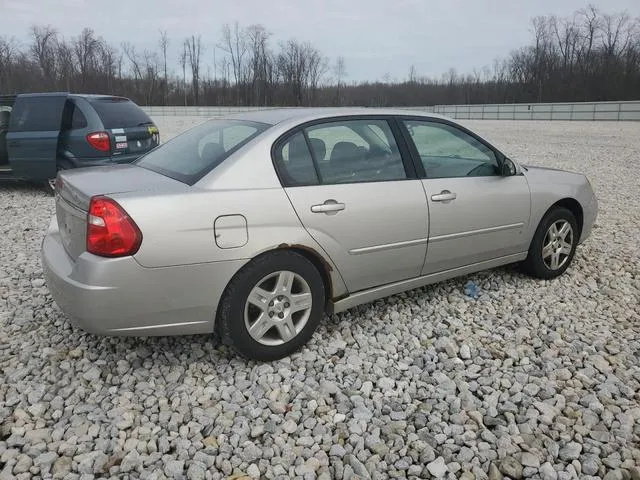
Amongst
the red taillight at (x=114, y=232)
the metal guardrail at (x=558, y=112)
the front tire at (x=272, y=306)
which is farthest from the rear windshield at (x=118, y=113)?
the metal guardrail at (x=558, y=112)

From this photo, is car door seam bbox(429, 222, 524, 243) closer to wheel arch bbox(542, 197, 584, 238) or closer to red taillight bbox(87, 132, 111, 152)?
wheel arch bbox(542, 197, 584, 238)

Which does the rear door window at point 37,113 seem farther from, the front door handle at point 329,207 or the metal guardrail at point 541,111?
the metal guardrail at point 541,111

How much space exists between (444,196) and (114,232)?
2197 millimetres

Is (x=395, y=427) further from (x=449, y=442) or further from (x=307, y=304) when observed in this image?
(x=307, y=304)

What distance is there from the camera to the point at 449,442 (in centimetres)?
254

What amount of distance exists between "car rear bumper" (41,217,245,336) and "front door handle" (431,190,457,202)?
151 centimetres

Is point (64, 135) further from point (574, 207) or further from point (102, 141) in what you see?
point (574, 207)

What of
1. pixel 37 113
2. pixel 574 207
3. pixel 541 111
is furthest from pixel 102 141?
pixel 541 111

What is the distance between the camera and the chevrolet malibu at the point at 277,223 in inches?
108

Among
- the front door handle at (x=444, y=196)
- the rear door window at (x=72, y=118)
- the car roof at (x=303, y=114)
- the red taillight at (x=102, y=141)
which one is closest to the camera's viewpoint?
the car roof at (x=303, y=114)

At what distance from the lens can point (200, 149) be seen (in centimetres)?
348

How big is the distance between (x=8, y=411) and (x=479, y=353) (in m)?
2.70

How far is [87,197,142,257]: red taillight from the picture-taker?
2.69 m

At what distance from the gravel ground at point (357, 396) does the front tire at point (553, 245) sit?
31cm
